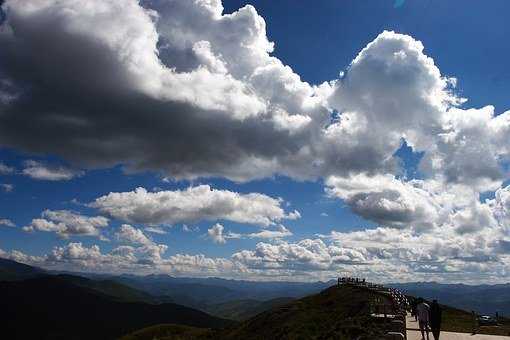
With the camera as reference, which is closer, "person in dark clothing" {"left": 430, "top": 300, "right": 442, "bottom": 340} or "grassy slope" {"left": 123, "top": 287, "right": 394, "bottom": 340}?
"person in dark clothing" {"left": 430, "top": 300, "right": 442, "bottom": 340}

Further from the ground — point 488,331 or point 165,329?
point 488,331

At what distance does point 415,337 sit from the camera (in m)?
32.0

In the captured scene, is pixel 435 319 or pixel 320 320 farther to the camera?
pixel 320 320

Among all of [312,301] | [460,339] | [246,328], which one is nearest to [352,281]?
[312,301]

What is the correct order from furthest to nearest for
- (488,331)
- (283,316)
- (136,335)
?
1. (136,335)
2. (283,316)
3. (488,331)

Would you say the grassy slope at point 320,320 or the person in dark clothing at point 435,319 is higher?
the person in dark clothing at point 435,319

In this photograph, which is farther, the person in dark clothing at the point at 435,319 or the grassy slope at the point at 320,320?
the grassy slope at the point at 320,320

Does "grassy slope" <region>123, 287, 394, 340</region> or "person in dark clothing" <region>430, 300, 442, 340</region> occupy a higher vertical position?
"person in dark clothing" <region>430, 300, 442, 340</region>

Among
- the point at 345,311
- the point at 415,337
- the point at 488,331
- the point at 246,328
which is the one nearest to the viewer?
the point at 415,337

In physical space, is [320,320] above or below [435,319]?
below

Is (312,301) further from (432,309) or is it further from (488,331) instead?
(432,309)

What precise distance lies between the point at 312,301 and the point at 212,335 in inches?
1067

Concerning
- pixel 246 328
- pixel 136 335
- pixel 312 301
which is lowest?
pixel 136 335

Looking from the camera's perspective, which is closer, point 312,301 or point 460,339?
point 460,339
